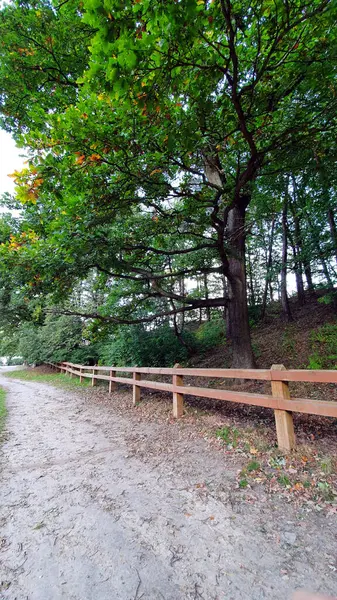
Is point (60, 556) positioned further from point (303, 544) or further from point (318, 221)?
point (318, 221)

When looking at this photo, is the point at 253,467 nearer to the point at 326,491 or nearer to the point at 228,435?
the point at 326,491

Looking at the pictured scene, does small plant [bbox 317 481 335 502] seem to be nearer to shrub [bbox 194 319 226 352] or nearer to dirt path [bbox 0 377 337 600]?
dirt path [bbox 0 377 337 600]

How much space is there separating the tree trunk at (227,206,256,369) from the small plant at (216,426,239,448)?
2.42m

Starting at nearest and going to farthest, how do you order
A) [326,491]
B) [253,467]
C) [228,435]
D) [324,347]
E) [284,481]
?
[326,491] < [284,481] < [253,467] < [228,435] < [324,347]

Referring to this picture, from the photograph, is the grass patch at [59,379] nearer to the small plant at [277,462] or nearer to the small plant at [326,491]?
the small plant at [277,462]

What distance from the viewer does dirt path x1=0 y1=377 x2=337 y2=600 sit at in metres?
1.57

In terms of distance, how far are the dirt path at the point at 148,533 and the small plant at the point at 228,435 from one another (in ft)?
1.11

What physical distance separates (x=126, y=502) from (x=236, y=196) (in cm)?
462

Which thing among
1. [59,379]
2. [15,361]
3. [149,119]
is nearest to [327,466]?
[149,119]

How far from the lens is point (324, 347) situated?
281 inches

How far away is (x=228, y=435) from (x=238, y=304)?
10.8 feet

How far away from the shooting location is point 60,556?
1.83 m

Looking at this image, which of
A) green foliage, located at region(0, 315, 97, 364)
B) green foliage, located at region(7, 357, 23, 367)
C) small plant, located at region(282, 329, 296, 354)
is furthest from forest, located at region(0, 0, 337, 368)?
green foliage, located at region(7, 357, 23, 367)

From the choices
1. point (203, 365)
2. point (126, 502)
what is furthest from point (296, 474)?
point (203, 365)
